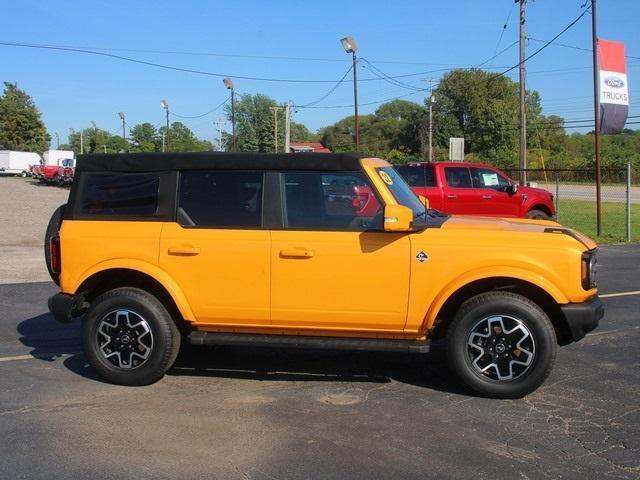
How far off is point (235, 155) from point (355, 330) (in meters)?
1.72

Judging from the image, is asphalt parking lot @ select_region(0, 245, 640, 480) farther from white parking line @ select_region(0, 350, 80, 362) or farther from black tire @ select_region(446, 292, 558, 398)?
black tire @ select_region(446, 292, 558, 398)

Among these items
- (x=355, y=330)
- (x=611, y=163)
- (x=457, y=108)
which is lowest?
(x=355, y=330)

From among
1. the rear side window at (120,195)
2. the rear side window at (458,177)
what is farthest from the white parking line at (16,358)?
the rear side window at (458,177)

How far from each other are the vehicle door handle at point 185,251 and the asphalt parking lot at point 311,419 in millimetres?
1110

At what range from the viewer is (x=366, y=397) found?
16.5 feet

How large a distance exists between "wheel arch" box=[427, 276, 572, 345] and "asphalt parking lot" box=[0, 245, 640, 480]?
472 mm

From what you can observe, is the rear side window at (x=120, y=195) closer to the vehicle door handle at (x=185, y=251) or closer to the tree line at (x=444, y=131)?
the vehicle door handle at (x=185, y=251)

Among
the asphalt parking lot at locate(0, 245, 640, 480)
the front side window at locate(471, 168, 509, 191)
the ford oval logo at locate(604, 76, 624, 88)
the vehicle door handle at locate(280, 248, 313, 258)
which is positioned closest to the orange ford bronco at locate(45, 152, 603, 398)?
the vehicle door handle at locate(280, 248, 313, 258)

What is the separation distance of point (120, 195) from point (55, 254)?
2.49 feet

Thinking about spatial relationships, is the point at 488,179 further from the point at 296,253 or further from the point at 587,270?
the point at 296,253

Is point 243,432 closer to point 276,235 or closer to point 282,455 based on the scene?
point 282,455

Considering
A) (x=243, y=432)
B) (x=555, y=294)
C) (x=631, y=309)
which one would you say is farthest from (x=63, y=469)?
(x=631, y=309)

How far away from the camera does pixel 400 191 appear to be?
551 cm

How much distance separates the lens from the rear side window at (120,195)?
5.35 meters
